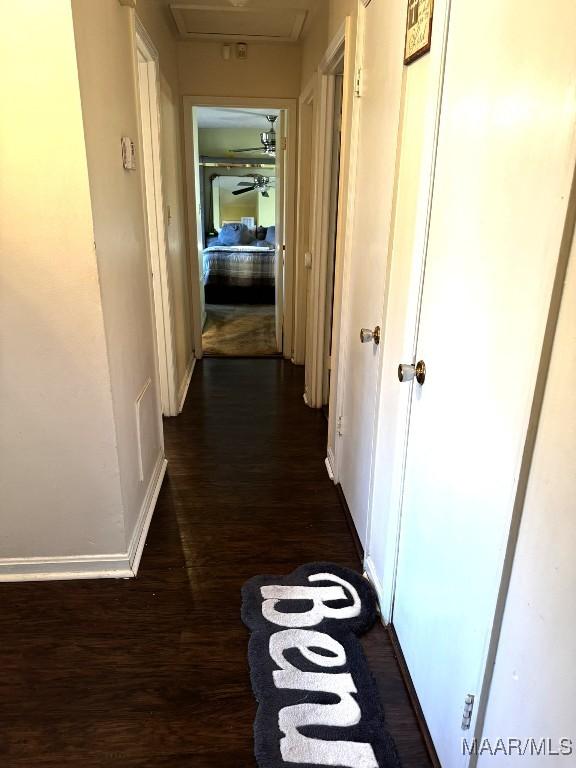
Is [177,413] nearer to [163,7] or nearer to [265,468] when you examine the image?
[265,468]

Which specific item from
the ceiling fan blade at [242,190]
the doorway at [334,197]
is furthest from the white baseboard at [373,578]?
the ceiling fan blade at [242,190]

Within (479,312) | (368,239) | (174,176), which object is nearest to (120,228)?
(368,239)

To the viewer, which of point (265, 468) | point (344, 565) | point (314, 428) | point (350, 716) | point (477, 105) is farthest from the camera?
point (314, 428)

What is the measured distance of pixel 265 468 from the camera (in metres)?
2.77

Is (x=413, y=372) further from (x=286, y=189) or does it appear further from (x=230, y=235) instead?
(x=230, y=235)

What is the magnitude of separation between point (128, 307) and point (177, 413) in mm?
1484

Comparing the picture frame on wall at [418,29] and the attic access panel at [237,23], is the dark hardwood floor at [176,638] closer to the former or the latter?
the picture frame on wall at [418,29]

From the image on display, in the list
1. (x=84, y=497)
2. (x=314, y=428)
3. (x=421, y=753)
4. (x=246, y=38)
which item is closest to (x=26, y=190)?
(x=84, y=497)

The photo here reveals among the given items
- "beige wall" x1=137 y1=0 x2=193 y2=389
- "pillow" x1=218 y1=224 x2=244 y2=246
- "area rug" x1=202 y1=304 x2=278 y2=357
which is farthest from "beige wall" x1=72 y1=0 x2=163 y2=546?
"pillow" x1=218 y1=224 x2=244 y2=246

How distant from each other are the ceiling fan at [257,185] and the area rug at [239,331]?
9.88 ft

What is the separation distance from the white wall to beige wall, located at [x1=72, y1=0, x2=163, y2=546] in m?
1.39

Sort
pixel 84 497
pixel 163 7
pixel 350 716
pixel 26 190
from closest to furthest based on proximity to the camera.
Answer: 1. pixel 350 716
2. pixel 26 190
3. pixel 84 497
4. pixel 163 7

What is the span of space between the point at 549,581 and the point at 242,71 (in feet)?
13.7

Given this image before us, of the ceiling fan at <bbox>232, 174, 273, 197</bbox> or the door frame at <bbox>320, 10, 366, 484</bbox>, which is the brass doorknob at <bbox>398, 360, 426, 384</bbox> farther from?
the ceiling fan at <bbox>232, 174, 273, 197</bbox>
